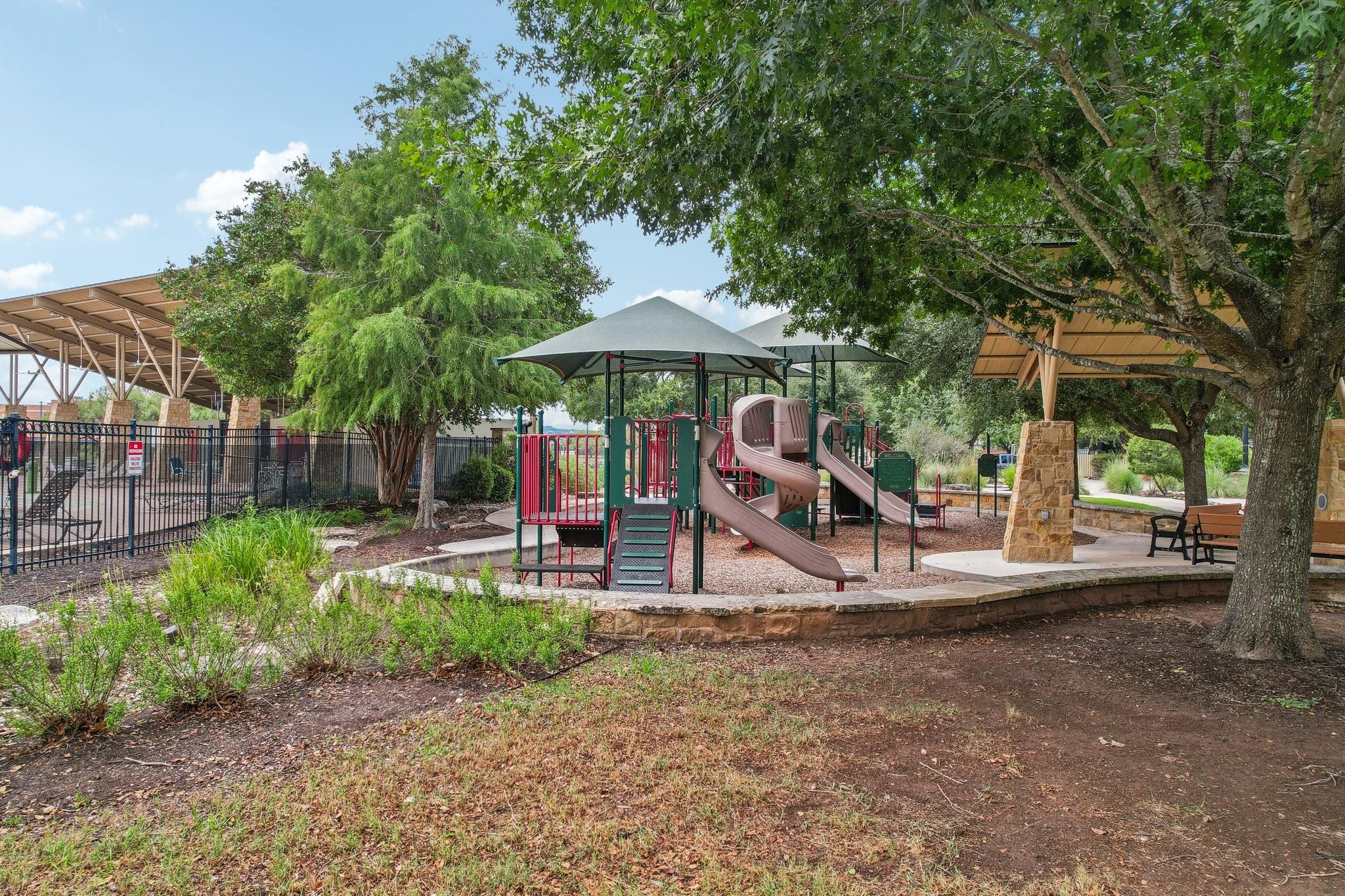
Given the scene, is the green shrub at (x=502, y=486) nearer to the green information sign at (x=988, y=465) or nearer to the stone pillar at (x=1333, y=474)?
the green information sign at (x=988, y=465)

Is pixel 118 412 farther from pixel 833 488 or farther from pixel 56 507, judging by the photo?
pixel 833 488

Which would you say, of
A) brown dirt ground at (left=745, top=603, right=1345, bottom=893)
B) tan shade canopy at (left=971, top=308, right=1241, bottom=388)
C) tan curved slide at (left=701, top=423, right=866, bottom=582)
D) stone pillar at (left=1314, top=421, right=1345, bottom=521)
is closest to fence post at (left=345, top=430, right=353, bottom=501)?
tan curved slide at (left=701, top=423, right=866, bottom=582)

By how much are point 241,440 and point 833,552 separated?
14439mm

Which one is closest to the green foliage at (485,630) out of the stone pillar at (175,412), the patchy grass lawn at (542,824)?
the patchy grass lawn at (542,824)

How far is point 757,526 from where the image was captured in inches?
310

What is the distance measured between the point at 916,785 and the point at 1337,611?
269 inches

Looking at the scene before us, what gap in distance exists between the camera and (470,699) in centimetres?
455

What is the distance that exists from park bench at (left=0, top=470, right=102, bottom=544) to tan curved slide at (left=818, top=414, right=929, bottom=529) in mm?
11301

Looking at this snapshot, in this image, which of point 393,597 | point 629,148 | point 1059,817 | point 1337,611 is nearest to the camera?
point 1059,817

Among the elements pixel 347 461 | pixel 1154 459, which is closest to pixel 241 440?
pixel 347 461

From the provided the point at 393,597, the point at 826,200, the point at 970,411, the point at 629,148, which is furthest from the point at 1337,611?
the point at 970,411

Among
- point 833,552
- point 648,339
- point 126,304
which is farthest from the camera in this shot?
point 126,304

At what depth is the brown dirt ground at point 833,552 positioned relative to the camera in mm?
8789

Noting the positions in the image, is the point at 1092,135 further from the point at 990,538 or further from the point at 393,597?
the point at 990,538
